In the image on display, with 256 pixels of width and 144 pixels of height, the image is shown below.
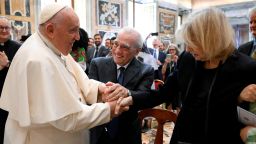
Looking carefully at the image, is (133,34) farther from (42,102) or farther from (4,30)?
(4,30)

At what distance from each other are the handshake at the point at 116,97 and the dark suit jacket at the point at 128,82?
0.53ft

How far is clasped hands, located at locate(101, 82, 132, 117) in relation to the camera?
5.78 feet

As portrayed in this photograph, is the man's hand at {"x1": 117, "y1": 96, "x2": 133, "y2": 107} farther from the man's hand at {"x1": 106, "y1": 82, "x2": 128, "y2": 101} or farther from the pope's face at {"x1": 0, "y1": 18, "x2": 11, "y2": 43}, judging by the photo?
the pope's face at {"x1": 0, "y1": 18, "x2": 11, "y2": 43}

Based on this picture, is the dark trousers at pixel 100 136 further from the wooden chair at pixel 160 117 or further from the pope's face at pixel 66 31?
the pope's face at pixel 66 31

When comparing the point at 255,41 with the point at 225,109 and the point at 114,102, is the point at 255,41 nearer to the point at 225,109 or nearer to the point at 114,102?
the point at 225,109

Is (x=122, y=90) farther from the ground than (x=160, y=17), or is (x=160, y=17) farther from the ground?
(x=160, y=17)

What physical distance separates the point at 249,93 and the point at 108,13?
10.8m

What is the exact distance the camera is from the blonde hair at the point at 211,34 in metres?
1.62

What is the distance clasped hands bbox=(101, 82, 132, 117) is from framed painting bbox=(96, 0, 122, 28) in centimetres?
961

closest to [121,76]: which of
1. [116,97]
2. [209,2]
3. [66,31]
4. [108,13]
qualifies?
[116,97]

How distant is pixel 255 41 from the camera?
2.93 meters

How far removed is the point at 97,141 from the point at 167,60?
17.2 feet

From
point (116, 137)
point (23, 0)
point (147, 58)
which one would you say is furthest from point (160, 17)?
point (116, 137)

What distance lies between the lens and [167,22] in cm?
1518
